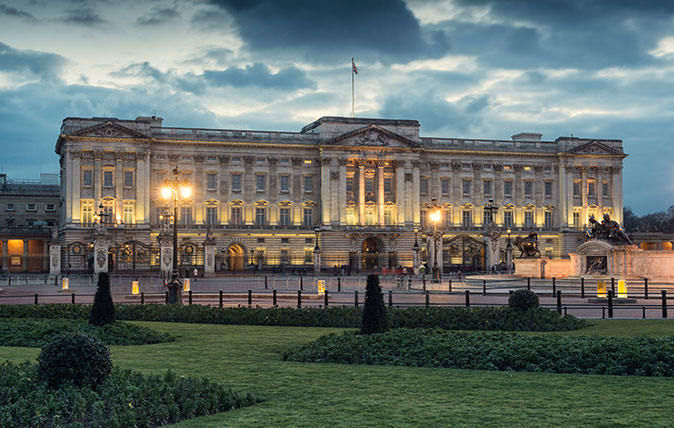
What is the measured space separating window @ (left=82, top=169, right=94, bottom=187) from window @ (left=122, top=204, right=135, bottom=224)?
4.41 m

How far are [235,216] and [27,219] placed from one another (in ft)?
106

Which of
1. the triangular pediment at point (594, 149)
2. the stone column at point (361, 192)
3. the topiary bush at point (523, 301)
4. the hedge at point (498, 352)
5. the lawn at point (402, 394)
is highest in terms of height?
the triangular pediment at point (594, 149)

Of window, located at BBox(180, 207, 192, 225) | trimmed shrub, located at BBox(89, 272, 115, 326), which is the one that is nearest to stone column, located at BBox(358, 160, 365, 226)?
window, located at BBox(180, 207, 192, 225)

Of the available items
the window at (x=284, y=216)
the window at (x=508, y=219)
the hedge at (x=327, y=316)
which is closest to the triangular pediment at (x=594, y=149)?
the window at (x=508, y=219)

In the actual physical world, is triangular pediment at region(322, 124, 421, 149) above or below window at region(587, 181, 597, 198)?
above

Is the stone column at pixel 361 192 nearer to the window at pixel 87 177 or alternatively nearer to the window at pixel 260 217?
the window at pixel 260 217

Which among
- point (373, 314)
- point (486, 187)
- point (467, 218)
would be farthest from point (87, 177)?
point (373, 314)

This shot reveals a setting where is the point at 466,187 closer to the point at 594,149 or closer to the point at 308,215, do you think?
the point at 594,149

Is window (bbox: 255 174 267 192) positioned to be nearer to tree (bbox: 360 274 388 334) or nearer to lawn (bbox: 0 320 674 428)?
lawn (bbox: 0 320 674 428)

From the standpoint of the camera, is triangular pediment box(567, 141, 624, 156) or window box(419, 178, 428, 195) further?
triangular pediment box(567, 141, 624, 156)

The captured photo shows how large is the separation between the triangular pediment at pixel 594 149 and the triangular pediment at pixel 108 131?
52.0 metres

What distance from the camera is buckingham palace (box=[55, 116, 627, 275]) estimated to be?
81688mm

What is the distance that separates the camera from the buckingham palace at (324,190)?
268ft

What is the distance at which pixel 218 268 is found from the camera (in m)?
83.2
